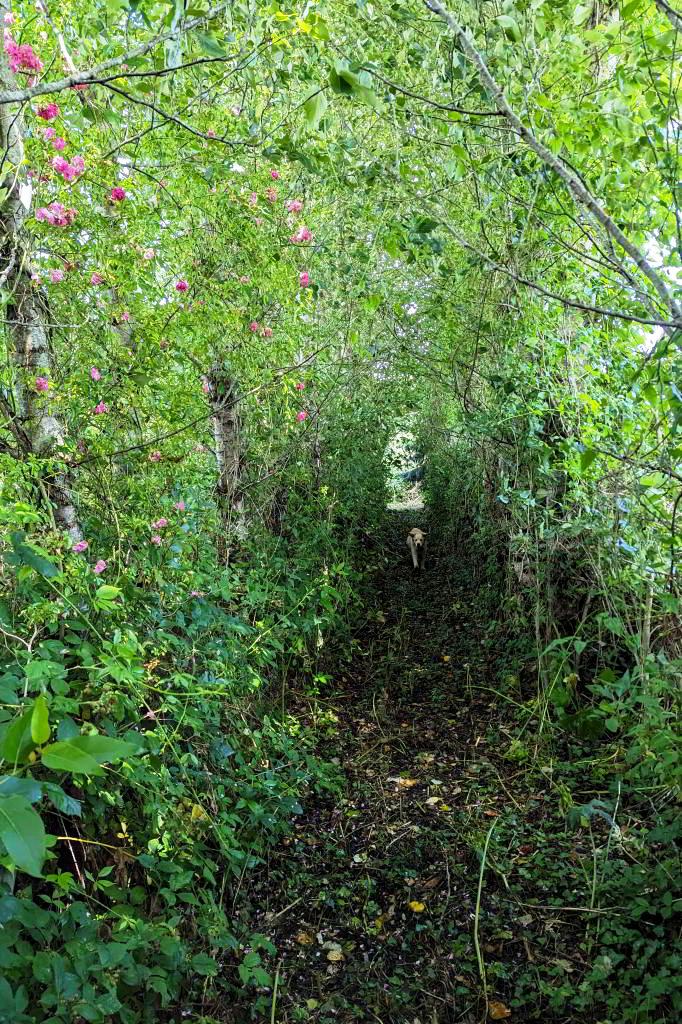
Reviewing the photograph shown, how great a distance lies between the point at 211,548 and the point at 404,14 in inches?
103

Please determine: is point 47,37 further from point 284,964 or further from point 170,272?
point 284,964

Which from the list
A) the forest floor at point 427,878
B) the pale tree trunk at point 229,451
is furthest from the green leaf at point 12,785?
the pale tree trunk at point 229,451

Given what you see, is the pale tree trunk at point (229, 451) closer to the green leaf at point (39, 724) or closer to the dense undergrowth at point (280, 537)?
the dense undergrowth at point (280, 537)

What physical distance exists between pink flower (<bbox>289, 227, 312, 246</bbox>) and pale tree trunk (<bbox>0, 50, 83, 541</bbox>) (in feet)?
7.37

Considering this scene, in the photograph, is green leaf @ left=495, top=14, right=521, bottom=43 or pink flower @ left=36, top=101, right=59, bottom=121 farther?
pink flower @ left=36, top=101, right=59, bottom=121

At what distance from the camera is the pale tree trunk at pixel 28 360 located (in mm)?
2818

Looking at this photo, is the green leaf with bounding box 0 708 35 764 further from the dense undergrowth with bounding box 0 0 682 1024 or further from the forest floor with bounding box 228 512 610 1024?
the forest floor with bounding box 228 512 610 1024

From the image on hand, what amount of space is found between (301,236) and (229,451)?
165 centimetres

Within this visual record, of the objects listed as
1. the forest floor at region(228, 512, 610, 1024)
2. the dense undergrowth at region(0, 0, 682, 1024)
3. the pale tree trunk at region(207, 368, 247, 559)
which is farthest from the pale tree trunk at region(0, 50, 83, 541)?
the forest floor at region(228, 512, 610, 1024)

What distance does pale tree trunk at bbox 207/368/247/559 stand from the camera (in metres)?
5.14

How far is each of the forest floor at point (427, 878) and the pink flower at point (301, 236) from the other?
341 centimetres

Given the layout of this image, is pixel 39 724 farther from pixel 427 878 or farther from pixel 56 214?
pixel 427 878

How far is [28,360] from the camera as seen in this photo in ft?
9.77

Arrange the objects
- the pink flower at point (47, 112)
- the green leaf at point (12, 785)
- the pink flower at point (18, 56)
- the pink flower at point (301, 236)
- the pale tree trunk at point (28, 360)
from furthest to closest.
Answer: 1. the pink flower at point (301, 236)
2. the pale tree trunk at point (28, 360)
3. the pink flower at point (47, 112)
4. the pink flower at point (18, 56)
5. the green leaf at point (12, 785)
